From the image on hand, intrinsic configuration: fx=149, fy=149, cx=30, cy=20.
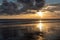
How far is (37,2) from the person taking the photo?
54.0 inches

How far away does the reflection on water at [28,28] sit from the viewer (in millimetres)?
1347

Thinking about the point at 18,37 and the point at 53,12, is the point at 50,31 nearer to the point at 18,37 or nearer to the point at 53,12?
the point at 53,12

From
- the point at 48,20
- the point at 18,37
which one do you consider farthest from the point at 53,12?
the point at 18,37

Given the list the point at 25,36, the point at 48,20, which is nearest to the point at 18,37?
the point at 25,36

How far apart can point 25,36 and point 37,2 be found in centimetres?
33

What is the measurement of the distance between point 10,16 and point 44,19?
12.4 inches

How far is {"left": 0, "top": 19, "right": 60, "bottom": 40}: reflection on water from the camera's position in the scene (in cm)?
135

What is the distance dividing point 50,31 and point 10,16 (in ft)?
1.29

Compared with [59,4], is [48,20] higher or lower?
lower

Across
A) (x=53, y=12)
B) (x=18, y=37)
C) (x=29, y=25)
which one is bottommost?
(x=18, y=37)

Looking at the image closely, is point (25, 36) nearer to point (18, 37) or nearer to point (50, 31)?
point (18, 37)

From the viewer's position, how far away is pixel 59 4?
4.50 ft

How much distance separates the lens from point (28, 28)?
54.7 inches

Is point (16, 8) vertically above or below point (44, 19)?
above
